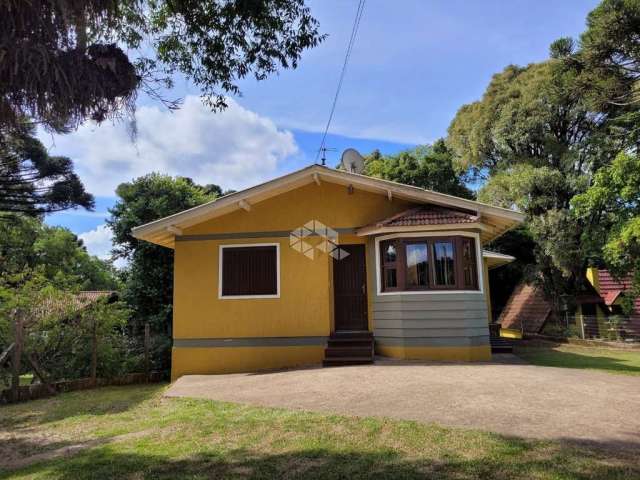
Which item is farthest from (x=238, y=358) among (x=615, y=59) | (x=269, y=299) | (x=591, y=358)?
(x=615, y=59)

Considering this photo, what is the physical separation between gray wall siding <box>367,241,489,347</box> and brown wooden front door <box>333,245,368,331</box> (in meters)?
1.10

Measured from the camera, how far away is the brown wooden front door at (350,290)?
11.1 metres

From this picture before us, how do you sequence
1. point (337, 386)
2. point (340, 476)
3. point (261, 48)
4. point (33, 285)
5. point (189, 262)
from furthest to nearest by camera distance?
point (33, 285)
point (189, 262)
point (337, 386)
point (261, 48)
point (340, 476)

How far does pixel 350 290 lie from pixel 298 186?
114 inches

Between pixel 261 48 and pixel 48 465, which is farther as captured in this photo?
pixel 261 48

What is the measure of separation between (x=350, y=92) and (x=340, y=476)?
888 centimetres

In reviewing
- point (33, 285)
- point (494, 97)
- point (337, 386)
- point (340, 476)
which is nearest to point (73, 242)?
point (33, 285)

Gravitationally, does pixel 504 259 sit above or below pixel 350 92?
below

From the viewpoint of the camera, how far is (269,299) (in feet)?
35.8

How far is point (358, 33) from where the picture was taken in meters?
8.80

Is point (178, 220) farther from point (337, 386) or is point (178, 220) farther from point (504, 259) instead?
point (504, 259)

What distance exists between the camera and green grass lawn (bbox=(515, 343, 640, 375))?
10.3m

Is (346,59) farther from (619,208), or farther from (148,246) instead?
(619,208)

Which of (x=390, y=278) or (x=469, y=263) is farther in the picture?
(x=390, y=278)
